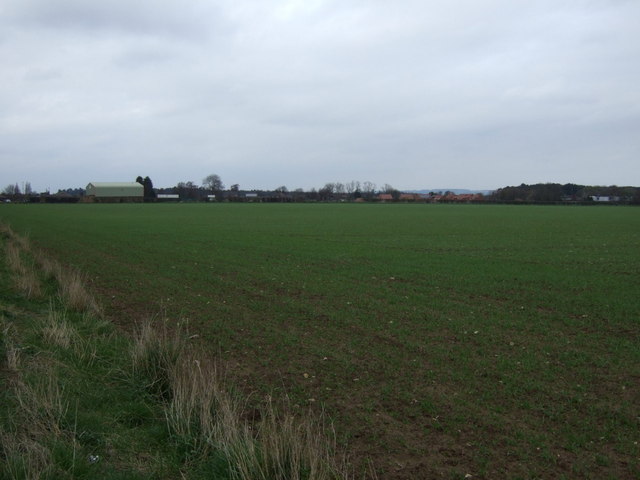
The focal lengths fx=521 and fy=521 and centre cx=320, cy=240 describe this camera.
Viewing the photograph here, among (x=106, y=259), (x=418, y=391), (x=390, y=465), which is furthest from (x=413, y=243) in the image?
(x=390, y=465)

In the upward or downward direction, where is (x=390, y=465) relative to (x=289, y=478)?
downward

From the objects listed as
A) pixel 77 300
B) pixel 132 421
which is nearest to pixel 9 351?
pixel 132 421

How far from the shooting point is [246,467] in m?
4.01

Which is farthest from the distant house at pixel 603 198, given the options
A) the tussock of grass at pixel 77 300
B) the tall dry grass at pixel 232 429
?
the tall dry grass at pixel 232 429

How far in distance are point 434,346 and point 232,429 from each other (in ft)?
16.5

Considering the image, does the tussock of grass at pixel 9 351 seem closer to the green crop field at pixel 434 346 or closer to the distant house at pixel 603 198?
the green crop field at pixel 434 346

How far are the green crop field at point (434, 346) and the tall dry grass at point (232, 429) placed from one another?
2.22ft

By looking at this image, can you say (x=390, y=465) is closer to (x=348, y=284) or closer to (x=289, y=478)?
(x=289, y=478)

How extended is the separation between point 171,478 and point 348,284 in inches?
431

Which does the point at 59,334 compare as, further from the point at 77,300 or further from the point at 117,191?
the point at 117,191

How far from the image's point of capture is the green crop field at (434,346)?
17.4ft

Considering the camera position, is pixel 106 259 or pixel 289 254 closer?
pixel 106 259

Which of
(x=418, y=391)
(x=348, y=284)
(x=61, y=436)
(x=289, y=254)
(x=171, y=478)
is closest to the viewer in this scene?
(x=171, y=478)

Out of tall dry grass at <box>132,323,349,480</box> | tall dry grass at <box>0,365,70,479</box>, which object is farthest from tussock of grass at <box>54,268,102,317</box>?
tall dry grass at <box>0,365,70,479</box>
